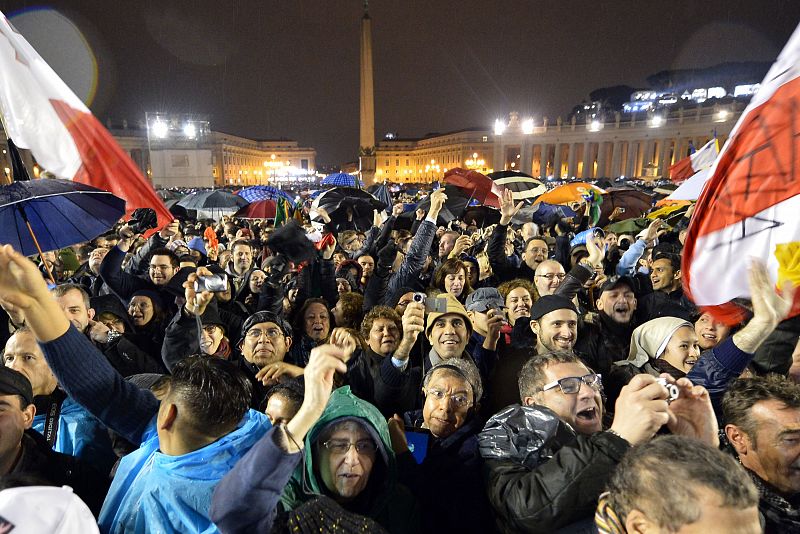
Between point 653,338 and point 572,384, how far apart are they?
170cm

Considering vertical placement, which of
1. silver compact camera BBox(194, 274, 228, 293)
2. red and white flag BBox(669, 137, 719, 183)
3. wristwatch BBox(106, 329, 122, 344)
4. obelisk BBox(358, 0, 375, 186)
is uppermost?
obelisk BBox(358, 0, 375, 186)

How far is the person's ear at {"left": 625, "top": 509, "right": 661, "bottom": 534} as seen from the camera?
120cm

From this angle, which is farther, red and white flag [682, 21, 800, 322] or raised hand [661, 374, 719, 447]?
red and white flag [682, 21, 800, 322]

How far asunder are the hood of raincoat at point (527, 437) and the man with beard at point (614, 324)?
7.12ft

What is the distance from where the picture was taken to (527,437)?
5.68ft

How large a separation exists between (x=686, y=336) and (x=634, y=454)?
2301 mm

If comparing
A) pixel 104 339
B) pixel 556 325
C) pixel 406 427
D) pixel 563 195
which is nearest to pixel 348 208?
pixel 563 195

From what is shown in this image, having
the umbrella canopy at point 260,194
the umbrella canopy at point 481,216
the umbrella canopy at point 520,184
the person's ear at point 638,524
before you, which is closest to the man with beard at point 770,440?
the person's ear at point 638,524

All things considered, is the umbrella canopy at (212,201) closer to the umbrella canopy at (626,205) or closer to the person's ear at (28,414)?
the umbrella canopy at (626,205)

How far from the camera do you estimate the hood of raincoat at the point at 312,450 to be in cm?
185

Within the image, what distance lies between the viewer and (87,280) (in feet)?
18.9

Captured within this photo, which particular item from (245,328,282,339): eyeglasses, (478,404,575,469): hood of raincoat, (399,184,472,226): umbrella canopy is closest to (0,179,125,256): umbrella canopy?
(245,328,282,339): eyeglasses

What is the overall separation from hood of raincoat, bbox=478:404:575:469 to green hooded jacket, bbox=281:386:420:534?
1.31ft

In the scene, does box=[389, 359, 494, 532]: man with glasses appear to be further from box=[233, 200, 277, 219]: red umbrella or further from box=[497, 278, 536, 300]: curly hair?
box=[233, 200, 277, 219]: red umbrella
